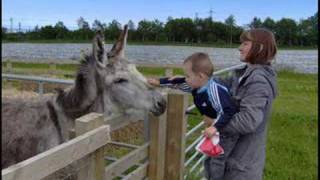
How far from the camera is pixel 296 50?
5412 cm

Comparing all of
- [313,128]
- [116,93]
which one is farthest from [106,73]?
[313,128]

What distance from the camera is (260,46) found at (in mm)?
3293

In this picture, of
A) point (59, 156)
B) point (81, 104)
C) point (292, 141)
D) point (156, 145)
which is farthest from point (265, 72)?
point (292, 141)

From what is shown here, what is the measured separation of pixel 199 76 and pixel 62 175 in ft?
3.92

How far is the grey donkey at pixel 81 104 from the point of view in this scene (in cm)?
406

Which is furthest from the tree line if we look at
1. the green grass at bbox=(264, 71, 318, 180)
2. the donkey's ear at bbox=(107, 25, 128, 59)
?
the donkey's ear at bbox=(107, 25, 128, 59)

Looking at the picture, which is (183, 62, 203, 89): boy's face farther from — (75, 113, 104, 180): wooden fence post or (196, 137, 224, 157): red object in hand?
(75, 113, 104, 180): wooden fence post

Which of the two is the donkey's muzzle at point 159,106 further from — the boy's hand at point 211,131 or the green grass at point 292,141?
the green grass at point 292,141

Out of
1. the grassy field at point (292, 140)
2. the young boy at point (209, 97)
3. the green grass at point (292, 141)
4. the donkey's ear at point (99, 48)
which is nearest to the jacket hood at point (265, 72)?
the young boy at point (209, 97)

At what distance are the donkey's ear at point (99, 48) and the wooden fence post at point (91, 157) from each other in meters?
1.49

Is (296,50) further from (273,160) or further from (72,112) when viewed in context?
(72,112)

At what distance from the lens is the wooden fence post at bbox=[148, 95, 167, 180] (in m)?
3.98

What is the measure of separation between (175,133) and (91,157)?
1475 millimetres

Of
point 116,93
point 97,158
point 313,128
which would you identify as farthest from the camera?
point 313,128
